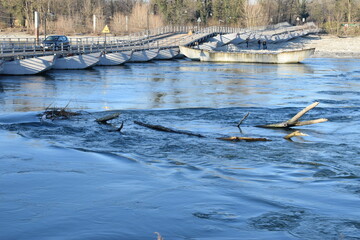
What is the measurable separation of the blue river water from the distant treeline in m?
73.3

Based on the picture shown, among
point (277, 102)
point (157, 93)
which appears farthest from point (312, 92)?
point (157, 93)

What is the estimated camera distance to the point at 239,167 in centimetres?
1266

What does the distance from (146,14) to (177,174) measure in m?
95.6

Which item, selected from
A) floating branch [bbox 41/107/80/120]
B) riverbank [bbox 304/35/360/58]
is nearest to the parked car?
floating branch [bbox 41/107/80/120]

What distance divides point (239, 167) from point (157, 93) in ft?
53.4

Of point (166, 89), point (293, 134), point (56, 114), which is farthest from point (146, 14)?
point (293, 134)

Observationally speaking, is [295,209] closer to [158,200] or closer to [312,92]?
[158,200]

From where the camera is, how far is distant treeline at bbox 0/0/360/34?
4065 inches

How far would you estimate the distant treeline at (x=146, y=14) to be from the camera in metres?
103

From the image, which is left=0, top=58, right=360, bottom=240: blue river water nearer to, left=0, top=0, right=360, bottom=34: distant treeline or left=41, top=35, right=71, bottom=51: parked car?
left=41, top=35, right=71, bottom=51: parked car

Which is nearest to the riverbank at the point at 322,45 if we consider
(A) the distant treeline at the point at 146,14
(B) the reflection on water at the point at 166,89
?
(A) the distant treeline at the point at 146,14

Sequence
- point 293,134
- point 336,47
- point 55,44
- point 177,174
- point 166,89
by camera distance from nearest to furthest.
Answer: point 177,174 → point 293,134 → point 166,89 → point 55,44 → point 336,47

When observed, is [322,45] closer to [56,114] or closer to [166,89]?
[166,89]

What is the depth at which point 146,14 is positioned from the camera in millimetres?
105375
